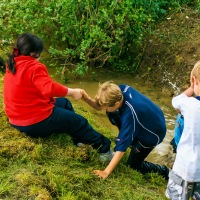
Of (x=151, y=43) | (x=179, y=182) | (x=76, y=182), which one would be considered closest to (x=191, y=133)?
(x=179, y=182)

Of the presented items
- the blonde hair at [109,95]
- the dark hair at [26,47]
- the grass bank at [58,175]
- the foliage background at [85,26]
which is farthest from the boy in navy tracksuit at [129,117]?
the foliage background at [85,26]

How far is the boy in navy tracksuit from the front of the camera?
11.1ft

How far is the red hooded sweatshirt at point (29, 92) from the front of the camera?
3.32 meters

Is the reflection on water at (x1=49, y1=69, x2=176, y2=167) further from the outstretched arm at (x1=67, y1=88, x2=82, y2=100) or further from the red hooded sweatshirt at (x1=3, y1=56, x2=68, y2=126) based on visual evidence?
the red hooded sweatshirt at (x1=3, y1=56, x2=68, y2=126)

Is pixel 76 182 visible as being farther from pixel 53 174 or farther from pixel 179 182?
pixel 179 182

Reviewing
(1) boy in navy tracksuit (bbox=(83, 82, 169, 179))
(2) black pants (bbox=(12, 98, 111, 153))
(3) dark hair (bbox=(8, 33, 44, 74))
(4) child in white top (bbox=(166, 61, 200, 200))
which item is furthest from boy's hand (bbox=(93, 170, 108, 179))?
(3) dark hair (bbox=(8, 33, 44, 74))

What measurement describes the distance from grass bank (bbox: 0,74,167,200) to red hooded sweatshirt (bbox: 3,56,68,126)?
0.98 ft

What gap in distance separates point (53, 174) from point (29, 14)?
13.5ft

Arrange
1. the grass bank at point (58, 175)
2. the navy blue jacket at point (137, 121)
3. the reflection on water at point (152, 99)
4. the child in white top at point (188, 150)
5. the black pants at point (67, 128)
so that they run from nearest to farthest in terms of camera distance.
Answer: the child in white top at point (188, 150)
the grass bank at point (58, 175)
the navy blue jacket at point (137, 121)
the black pants at point (67, 128)
the reflection on water at point (152, 99)

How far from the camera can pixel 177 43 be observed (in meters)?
7.48

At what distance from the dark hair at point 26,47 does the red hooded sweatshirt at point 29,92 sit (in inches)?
1.7

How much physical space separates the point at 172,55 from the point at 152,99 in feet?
3.96

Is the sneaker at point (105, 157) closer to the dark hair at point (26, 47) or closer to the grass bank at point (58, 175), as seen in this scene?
the grass bank at point (58, 175)

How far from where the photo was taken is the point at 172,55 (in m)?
7.28
